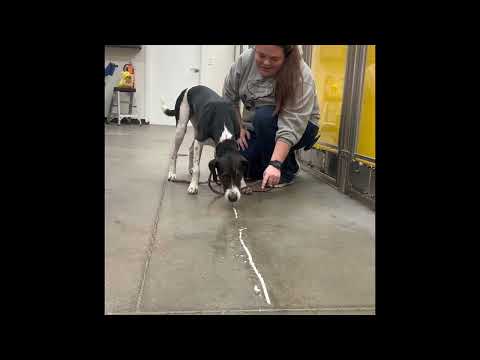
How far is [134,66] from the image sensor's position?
8.26 meters

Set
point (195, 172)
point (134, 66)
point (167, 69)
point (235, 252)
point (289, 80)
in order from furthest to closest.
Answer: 1. point (167, 69)
2. point (134, 66)
3. point (195, 172)
4. point (289, 80)
5. point (235, 252)

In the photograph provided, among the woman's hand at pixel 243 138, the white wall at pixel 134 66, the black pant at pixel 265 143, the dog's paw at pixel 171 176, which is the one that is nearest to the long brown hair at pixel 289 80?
the black pant at pixel 265 143

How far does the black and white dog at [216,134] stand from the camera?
2219 mm

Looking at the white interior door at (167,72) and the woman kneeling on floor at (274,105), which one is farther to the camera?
the white interior door at (167,72)

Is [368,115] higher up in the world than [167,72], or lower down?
lower down

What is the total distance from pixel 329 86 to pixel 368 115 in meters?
0.82

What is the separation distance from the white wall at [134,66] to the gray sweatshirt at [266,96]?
5.55 meters

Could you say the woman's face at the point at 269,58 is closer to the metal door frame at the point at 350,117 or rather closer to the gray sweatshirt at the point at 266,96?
the gray sweatshirt at the point at 266,96

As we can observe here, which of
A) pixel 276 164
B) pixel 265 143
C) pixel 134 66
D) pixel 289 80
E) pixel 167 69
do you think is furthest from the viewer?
pixel 167 69

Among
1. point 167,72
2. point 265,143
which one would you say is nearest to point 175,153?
point 265,143

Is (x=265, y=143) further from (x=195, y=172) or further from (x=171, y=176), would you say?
(x=171, y=176)

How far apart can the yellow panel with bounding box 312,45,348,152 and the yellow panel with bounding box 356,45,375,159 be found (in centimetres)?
38

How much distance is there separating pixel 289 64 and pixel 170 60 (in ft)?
21.5
